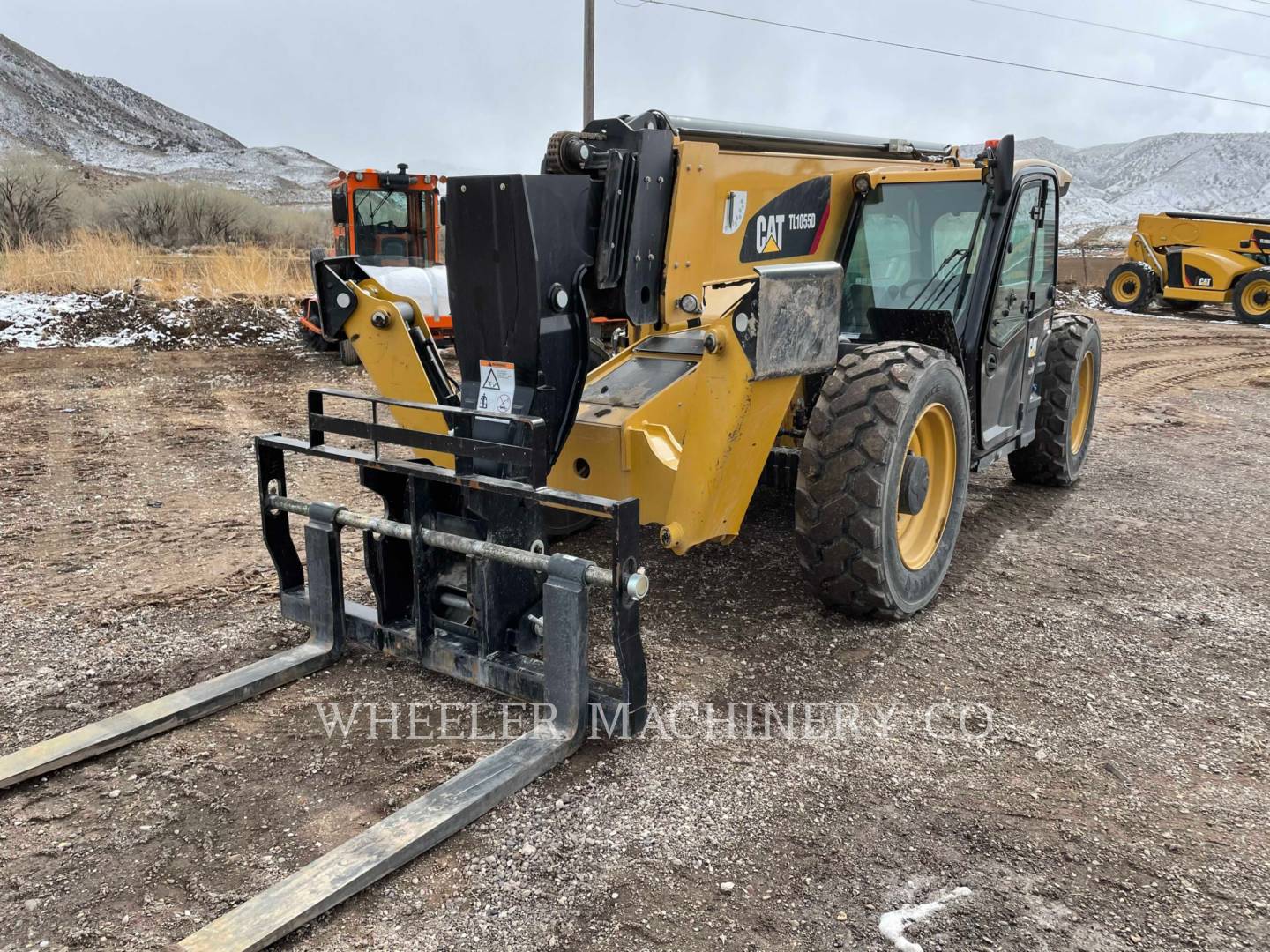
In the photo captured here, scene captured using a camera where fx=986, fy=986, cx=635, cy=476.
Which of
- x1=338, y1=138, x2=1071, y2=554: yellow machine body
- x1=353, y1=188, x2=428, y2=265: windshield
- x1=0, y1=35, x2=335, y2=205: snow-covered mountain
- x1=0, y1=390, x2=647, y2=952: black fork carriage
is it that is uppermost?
x1=0, y1=35, x2=335, y2=205: snow-covered mountain

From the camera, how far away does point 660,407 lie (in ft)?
12.6

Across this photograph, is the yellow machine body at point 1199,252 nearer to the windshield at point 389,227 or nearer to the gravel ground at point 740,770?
the windshield at point 389,227

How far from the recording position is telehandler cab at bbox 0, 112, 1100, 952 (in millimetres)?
3242

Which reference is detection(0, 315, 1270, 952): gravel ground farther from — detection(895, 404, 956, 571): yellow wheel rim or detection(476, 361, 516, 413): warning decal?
detection(476, 361, 516, 413): warning decal

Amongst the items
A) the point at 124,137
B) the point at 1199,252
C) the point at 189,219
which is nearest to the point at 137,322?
the point at 189,219

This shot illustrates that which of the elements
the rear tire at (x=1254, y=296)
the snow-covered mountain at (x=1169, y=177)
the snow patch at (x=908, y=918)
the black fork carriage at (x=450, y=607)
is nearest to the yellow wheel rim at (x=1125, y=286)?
the rear tire at (x=1254, y=296)

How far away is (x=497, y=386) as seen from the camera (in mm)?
3570

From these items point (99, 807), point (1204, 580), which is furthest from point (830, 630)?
point (99, 807)

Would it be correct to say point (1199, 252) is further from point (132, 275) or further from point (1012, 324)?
point (132, 275)

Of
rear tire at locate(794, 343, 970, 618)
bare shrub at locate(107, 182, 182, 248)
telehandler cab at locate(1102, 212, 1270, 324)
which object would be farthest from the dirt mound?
telehandler cab at locate(1102, 212, 1270, 324)

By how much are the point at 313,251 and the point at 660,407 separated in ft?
33.4

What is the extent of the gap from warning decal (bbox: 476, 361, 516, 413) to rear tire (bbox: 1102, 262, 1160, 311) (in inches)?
782

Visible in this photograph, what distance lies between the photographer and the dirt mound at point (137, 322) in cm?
1305

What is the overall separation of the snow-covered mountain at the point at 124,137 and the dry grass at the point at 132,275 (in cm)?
4975
